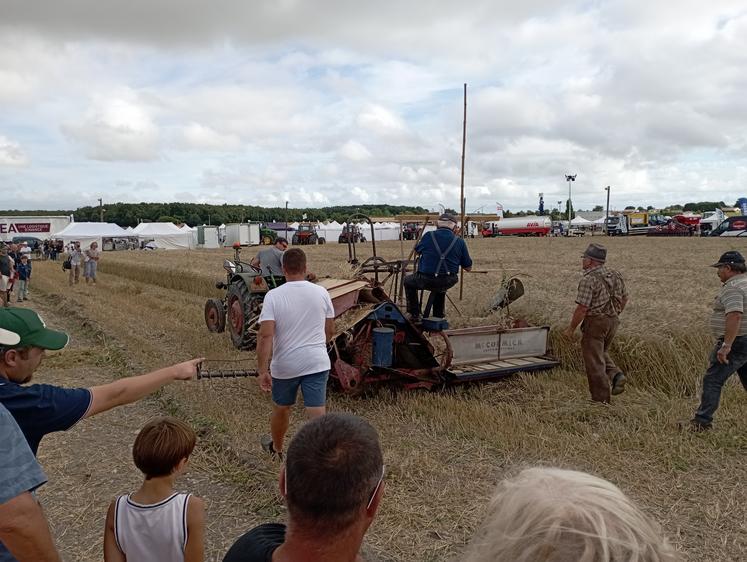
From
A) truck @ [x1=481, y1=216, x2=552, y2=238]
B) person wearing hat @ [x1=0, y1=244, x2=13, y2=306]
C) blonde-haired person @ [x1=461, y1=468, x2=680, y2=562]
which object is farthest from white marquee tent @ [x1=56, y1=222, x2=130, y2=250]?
blonde-haired person @ [x1=461, y1=468, x2=680, y2=562]

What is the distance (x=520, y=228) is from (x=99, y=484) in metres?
61.5

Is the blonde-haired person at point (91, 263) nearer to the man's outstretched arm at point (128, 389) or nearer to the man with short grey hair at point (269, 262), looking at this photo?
the man with short grey hair at point (269, 262)

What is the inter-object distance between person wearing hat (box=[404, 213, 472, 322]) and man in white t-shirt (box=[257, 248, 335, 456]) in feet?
7.84

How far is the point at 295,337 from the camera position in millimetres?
4344

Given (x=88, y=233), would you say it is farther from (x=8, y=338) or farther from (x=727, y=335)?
(x=8, y=338)

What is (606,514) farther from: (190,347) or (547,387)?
(190,347)

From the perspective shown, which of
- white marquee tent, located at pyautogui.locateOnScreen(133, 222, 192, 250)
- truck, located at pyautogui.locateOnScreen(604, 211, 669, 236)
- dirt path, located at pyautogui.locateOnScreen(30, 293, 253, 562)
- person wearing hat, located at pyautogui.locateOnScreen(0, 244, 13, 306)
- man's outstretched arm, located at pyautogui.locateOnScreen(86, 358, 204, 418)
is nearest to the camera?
man's outstretched arm, located at pyautogui.locateOnScreen(86, 358, 204, 418)

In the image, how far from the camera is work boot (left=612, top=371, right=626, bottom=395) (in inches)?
238

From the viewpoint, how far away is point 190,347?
9266 mm

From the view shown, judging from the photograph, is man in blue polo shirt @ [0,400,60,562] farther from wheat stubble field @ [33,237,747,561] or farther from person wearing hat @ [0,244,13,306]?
person wearing hat @ [0,244,13,306]

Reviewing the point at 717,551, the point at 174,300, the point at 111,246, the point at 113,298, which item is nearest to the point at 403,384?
the point at 717,551

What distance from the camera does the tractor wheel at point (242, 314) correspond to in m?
8.45

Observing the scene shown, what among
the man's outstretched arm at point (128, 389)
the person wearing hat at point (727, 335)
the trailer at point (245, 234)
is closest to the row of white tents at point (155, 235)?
the trailer at point (245, 234)

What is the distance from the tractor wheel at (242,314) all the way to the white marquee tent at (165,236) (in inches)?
1778
